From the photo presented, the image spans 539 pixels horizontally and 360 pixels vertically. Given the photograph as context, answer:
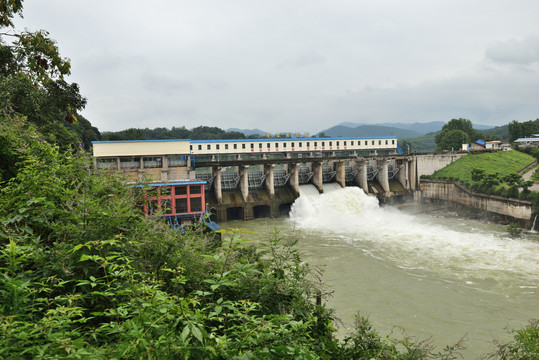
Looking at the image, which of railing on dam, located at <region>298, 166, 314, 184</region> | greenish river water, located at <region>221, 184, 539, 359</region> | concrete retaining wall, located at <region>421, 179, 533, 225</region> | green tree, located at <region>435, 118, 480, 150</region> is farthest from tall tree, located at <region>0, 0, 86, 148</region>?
green tree, located at <region>435, 118, 480, 150</region>

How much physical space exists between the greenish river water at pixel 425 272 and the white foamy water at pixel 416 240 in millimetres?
52

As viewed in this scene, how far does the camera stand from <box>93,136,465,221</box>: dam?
25.0 m

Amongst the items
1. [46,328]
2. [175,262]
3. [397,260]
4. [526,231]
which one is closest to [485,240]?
[526,231]

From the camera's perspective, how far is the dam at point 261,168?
25.0m

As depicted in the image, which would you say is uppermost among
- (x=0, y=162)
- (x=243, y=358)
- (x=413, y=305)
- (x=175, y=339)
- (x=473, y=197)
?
(x=0, y=162)

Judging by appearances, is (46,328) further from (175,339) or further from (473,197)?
(473,197)

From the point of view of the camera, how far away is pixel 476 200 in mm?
28641

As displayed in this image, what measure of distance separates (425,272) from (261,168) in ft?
62.2

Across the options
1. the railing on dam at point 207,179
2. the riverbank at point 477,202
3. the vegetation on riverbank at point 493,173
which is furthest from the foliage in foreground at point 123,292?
the vegetation on riverbank at point 493,173

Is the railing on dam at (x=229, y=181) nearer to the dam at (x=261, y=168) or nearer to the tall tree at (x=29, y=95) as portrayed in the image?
the dam at (x=261, y=168)

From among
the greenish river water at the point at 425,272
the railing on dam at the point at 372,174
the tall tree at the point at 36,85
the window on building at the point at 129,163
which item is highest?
the tall tree at the point at 36,85

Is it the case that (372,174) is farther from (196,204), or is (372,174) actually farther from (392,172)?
(196,204)

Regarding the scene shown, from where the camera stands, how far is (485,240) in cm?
2066

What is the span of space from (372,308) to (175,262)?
31.9ft
